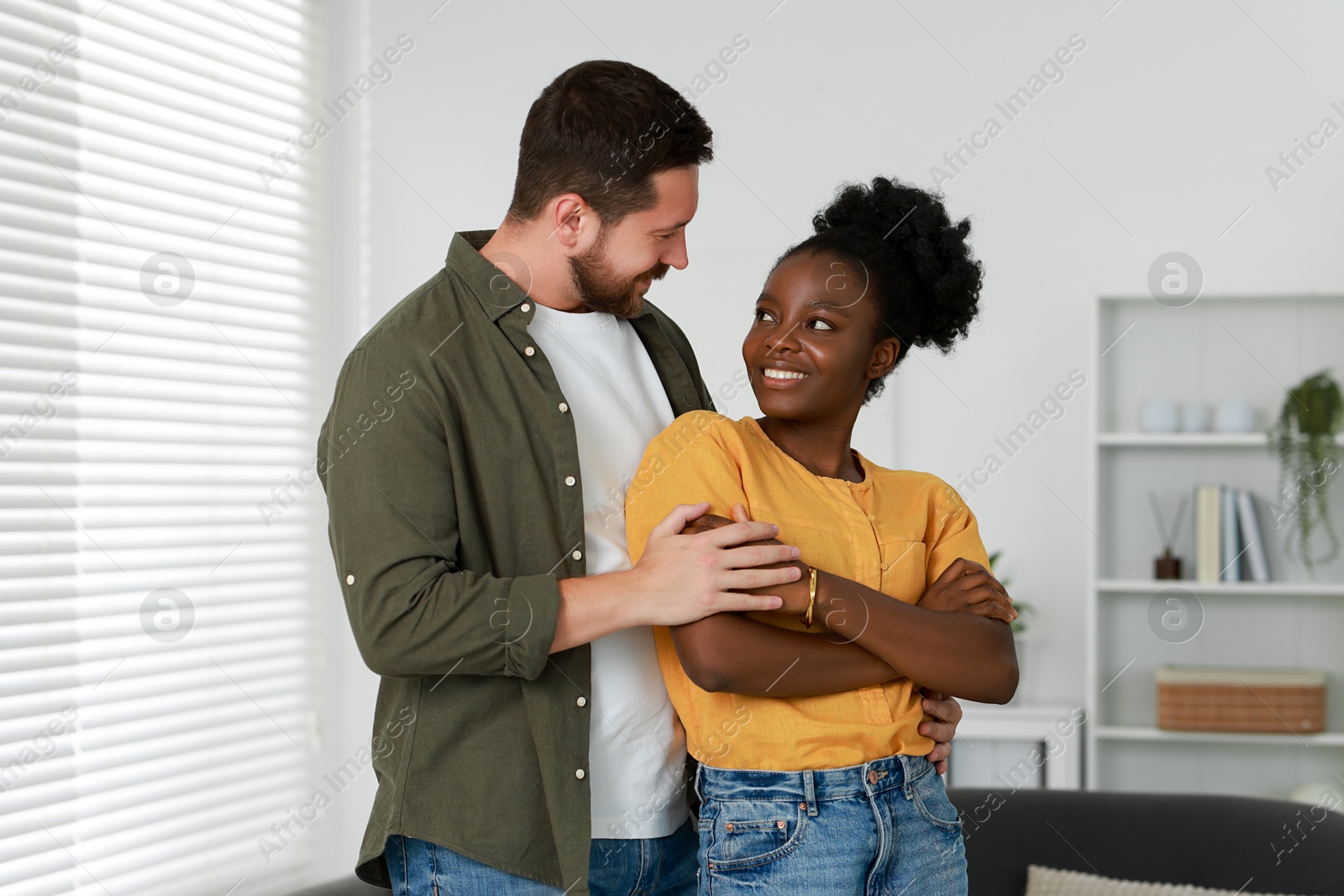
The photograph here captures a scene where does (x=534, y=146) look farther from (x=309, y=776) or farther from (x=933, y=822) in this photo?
(x=309, y=776)

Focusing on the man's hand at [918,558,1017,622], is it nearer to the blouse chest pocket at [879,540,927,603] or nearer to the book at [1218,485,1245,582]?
the blouse chest pocket at [879,540,927,603]

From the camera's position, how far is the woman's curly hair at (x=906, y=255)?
1479mm

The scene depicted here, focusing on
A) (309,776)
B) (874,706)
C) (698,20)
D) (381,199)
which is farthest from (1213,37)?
(309,776)

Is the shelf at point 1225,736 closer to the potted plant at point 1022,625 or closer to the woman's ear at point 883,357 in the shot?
the potted plant at point 1022,625

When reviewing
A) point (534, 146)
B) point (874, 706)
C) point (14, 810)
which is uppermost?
point (534, 146)

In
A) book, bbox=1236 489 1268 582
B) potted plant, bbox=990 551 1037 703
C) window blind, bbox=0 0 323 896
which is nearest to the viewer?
window blind, bbox=0 0 323 896

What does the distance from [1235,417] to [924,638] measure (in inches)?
109

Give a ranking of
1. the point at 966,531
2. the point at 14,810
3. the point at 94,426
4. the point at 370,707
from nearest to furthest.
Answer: the point at 966,531
the point at 14,810
the point at 94,426
the point at 370,707

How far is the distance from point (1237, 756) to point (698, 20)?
2952 millimetres

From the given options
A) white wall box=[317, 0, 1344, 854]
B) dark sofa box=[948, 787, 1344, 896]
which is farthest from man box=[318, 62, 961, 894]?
white wall box=[317, 0, 1344, 854]

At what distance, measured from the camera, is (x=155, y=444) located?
3.09 metres

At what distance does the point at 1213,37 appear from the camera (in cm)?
379

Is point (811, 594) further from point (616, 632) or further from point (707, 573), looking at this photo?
point (616, 632)

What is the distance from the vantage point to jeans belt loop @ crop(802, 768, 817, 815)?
4.07 ft
